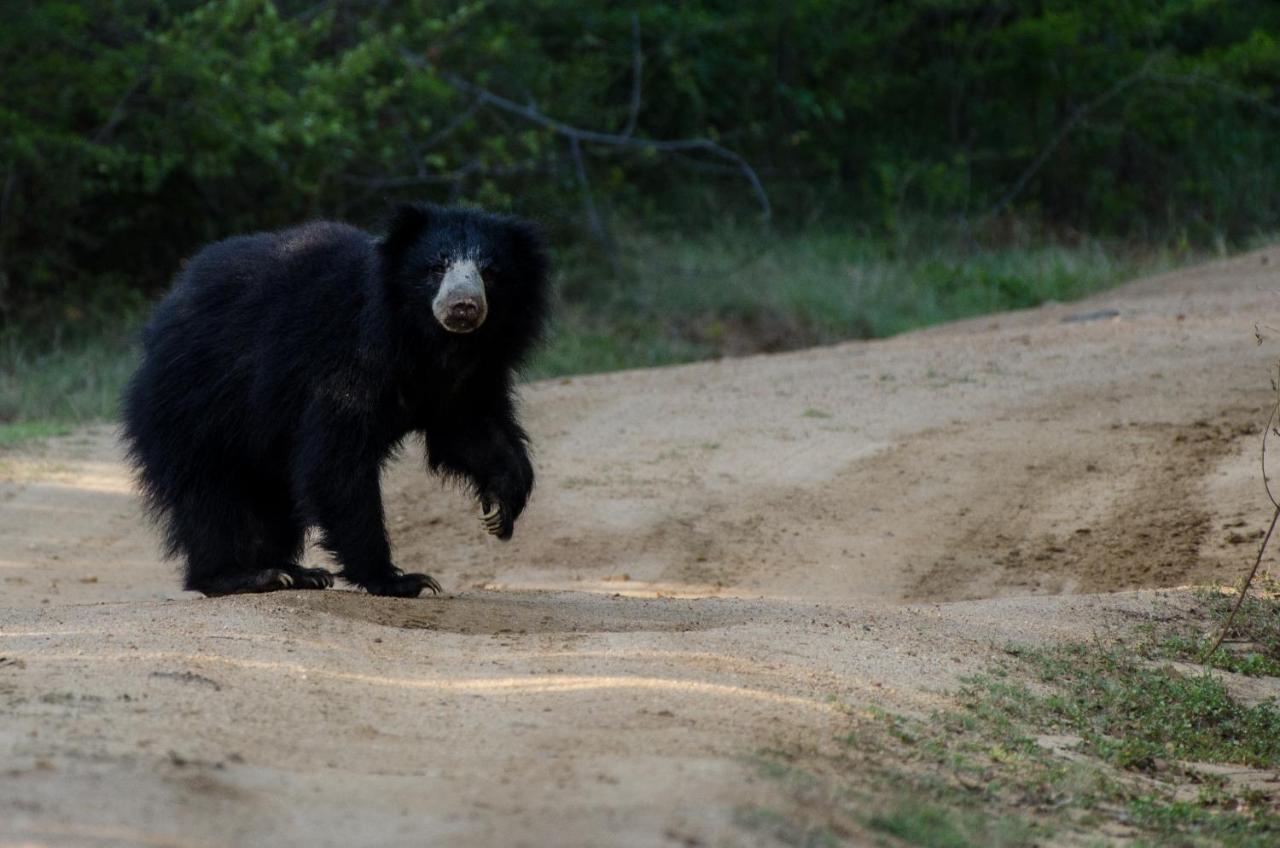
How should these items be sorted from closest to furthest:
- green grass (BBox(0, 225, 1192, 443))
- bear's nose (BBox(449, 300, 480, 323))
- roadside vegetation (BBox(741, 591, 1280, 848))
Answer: roadside vegetation (BBox(741, 591, 1280, 848))
bear's nose (BBox(449, 300, 480, 323))
green grass (BBox(0, 225, 1192, 443))

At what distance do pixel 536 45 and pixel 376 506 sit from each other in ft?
31.9

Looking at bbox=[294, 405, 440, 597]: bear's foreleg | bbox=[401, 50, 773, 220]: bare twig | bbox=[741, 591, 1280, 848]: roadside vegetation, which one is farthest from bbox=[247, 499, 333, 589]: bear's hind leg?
bbox=[401, 50, 773, 220]: bare twig

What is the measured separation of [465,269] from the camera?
4.83m

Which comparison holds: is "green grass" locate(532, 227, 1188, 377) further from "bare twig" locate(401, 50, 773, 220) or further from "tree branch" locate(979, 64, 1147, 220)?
"tree branch" locate(979, 64, 1147, 220)

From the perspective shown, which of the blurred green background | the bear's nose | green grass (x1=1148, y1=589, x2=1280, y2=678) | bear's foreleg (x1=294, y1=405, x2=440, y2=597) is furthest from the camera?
the blurred green background

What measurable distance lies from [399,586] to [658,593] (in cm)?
133

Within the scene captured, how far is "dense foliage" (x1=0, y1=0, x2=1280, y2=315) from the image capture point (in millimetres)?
11320

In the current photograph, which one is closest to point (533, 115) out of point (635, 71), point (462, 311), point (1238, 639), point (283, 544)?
point (635, 71)

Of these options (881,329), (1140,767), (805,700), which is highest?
(805,700)

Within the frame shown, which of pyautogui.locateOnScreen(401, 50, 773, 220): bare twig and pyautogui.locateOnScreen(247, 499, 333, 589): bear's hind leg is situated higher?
pyautogui.locateOnScreen(401, 50, 773, 220): bare twig

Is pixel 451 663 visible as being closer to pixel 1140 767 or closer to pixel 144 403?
pixel 1140 767

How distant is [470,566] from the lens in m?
6.77

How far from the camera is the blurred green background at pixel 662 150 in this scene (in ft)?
37.1

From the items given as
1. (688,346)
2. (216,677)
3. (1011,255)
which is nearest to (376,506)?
(216,677)
